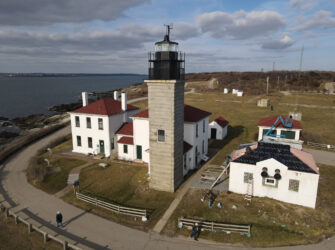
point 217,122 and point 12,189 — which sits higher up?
point 217,122

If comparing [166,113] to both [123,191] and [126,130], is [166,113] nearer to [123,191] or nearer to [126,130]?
[123,191]

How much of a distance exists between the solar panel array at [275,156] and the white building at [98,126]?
15.0 meters

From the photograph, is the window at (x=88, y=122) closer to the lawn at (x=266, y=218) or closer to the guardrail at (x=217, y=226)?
the lawn at (x=266, y=218)

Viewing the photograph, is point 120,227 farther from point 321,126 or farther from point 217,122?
point 321,126

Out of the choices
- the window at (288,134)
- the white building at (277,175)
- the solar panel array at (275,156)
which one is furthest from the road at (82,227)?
the window at (288,134)

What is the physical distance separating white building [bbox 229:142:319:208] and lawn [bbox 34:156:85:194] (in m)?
14.6

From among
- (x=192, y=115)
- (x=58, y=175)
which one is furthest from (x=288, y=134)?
(x=58, y=175)

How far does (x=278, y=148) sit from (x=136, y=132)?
44.4ft

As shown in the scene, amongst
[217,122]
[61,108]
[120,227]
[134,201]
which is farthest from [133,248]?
[61,108]

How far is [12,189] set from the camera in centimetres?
2011

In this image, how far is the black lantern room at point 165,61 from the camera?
1736 cm

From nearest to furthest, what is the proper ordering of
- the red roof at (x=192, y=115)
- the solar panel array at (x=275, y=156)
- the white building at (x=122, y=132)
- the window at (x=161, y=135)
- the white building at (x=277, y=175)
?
the white building at (x=277, y=175)
the solar panel array at (x=275, y=156)
the window at (x=161, y=135)
the red roof at (x=192, y=115)
the white building at (x=122, y=132)

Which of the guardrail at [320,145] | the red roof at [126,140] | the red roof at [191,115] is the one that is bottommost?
the guardrail at [320,145]

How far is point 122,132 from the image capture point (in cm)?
2698
